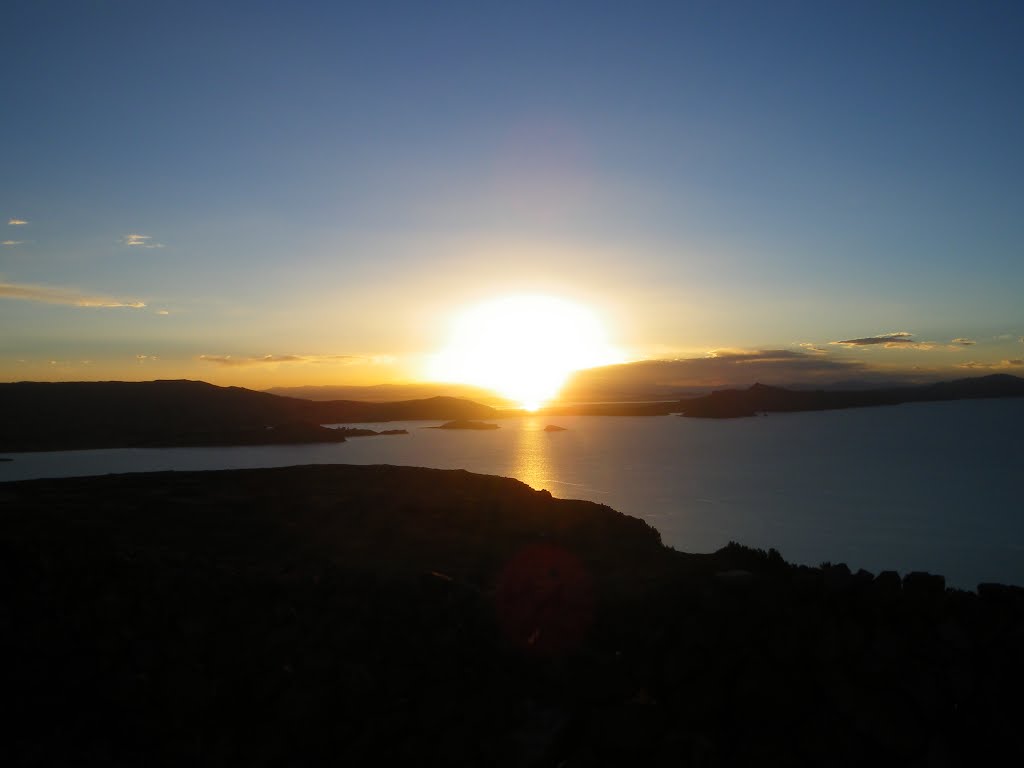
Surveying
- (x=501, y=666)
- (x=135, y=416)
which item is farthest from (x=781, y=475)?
(x=135, y=416)

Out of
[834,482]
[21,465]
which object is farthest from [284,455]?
[834,482]

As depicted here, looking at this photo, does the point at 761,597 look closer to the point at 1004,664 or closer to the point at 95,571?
the point at 1004,664

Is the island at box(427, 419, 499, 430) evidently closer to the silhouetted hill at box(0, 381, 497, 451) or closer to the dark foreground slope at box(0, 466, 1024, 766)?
the silhouetted hill at box(0, 381, 497, 451)

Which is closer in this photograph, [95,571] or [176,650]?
[176,650]

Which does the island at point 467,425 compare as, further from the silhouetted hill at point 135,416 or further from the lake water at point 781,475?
the silhouetted hill at point 135,416

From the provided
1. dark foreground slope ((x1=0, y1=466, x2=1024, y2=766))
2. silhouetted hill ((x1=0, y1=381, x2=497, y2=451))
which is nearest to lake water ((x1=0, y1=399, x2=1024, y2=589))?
silhouetted hill ((x1=0, y1=381, x2=497, y2=451))

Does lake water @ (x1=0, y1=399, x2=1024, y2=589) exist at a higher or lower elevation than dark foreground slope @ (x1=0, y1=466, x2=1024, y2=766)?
lower

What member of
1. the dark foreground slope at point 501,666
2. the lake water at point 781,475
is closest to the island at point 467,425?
the lake water at point 781,475
